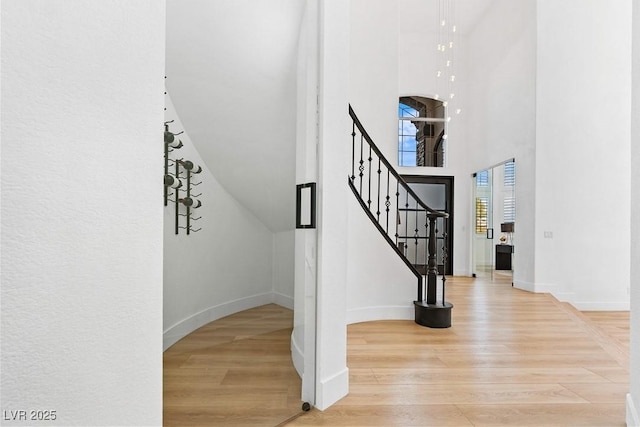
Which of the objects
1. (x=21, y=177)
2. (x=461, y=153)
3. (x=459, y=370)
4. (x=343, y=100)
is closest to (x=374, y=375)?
(x=459, y=370)

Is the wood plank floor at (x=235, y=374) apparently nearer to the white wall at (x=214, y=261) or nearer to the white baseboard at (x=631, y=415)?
the white wall at (x=214, y=261)

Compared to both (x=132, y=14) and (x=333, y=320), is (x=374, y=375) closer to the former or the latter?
(x=333, y=320)

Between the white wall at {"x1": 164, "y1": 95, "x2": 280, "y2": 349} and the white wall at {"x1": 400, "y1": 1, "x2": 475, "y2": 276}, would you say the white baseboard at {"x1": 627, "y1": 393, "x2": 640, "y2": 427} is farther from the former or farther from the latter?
the white wall at {"x1": 400, "y1": 1, "x2": 475, "y2": 276}

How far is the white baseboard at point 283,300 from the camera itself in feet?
6.12

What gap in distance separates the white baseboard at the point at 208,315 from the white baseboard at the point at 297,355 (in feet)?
0.90

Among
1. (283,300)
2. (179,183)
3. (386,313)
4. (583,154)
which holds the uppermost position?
(583,154)

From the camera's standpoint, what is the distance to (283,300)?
6.23ft

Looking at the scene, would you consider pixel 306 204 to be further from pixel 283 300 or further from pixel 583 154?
pixel 583 154

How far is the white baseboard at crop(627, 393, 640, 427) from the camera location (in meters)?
1.65

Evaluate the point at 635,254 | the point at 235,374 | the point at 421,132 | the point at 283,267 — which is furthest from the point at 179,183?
the point at 421,132

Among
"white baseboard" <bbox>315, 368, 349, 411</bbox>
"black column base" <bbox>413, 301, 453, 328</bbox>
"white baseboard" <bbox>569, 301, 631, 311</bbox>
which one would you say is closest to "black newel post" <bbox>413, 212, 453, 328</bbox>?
"black column base" <bbox>413, 301, 453, 328</bbox>

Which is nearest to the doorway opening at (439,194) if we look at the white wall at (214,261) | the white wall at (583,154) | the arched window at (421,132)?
the arched window at (421,132)

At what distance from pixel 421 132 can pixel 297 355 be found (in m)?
7.38

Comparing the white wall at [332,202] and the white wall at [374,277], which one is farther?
the white wall at [374,277]
